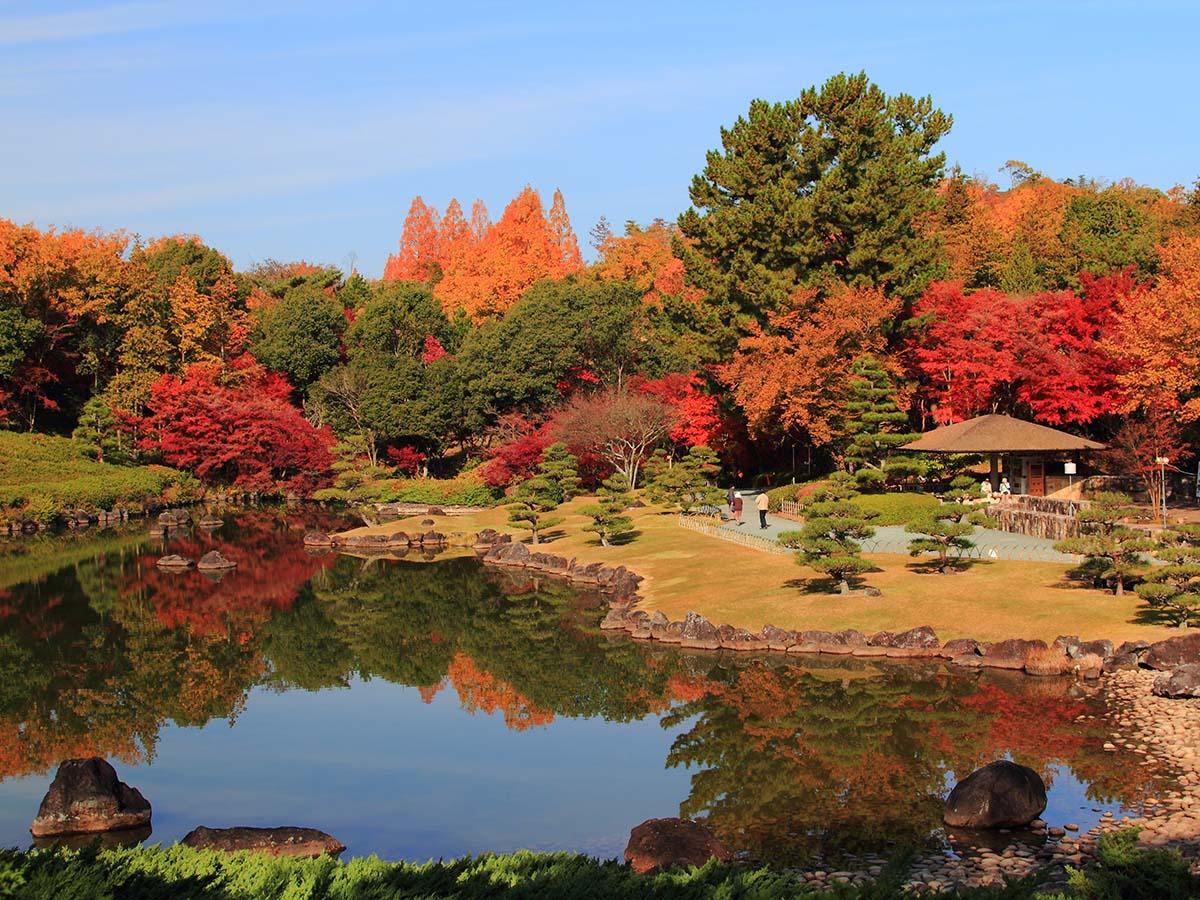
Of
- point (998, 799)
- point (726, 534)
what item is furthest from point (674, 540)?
point (998, 799)

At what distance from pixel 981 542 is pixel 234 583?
74.3 feet

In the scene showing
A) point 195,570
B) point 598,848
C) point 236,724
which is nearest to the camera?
point 598,848

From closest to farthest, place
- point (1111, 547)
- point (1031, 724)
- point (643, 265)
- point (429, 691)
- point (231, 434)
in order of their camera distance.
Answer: point (1031, 724)
point (429, 691)
point (1111, 547)
point (231, 434)
point (643, 265)

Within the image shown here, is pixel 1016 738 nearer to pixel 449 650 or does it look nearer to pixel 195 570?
pixel 449 650

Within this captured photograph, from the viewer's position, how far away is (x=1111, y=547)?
23750 millimetres

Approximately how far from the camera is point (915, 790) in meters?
15.5

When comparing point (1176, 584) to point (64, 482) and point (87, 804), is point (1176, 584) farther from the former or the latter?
point (64, 482)

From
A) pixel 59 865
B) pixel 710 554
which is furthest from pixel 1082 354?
pixel 59 865

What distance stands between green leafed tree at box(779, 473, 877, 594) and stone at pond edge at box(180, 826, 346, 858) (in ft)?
49.1

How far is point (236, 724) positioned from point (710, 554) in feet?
52.6

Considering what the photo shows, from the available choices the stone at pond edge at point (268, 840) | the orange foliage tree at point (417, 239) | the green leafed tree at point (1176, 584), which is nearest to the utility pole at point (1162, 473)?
the green leafed tree at point (1176, 584)

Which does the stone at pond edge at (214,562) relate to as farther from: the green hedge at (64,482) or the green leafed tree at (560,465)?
the green hedge at (64,482)

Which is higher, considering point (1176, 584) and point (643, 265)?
point (643, 265)

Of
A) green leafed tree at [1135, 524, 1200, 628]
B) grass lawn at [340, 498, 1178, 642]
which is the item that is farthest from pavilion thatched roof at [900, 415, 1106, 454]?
green leafed tree at [1135, 524, 1200, 628]
